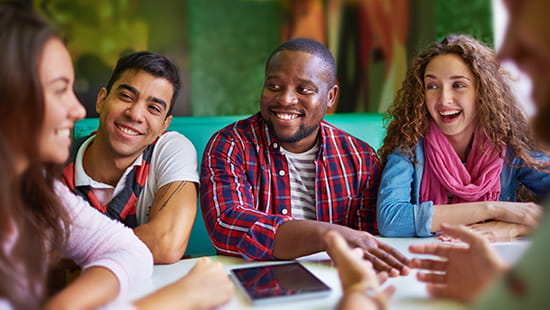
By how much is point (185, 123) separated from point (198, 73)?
0.59 metres

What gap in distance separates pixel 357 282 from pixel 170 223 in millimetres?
630

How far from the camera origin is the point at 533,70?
0.56 metres

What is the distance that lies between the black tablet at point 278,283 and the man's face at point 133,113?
656 mm

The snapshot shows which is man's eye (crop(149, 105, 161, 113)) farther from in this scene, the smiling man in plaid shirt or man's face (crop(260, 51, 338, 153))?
man's face (crop(260, 51, 338, 153))

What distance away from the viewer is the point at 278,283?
80cm

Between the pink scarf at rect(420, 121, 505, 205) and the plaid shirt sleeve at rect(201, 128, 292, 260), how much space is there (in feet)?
1.97

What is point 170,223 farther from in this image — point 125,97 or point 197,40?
point 197,40

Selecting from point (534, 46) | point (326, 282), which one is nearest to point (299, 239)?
point (326, 282)

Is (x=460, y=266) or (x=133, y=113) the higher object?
(x=133, y=113)

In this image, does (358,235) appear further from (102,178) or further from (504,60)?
(102,178)

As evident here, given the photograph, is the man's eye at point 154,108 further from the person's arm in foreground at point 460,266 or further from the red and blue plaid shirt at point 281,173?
the person's arm in foreground at point 460,266

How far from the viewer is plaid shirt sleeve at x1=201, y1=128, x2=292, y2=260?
1.03 metres

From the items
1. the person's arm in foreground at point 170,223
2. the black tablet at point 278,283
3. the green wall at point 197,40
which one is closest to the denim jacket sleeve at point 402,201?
the black tablet at point 278,283

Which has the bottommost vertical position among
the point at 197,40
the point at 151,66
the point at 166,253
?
the point at 166,253
